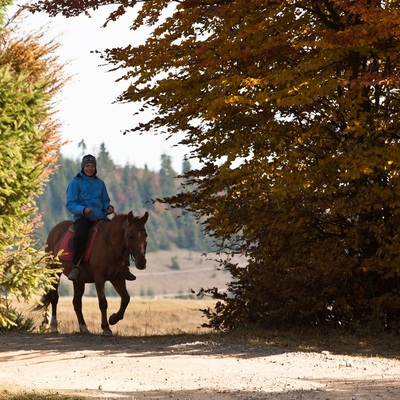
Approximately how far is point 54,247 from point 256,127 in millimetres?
4743

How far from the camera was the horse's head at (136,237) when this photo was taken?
14898 millimetres

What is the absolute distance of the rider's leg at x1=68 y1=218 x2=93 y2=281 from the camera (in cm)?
1586

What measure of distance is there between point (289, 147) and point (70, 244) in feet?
15.1

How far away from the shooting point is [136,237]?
14953 mm

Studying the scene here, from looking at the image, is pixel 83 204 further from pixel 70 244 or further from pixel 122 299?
pixel 122 299

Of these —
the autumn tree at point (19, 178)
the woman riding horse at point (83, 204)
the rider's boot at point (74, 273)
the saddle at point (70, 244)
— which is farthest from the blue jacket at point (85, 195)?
the autumn tree at point (19, 178)

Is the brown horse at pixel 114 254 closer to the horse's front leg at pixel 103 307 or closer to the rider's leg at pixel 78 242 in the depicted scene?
the horse's front leg at pixel 103 307

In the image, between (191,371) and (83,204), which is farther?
(83,204)

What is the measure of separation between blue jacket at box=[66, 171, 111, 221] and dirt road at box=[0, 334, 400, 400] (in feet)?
9.26

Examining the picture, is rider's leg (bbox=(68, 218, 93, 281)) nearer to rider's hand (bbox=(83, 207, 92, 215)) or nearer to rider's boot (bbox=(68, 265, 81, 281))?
rider's boot (bbox=(68, 265, 81, 281))

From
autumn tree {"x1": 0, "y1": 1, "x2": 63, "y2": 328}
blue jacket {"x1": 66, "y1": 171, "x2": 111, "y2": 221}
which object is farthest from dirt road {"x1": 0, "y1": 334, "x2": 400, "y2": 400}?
blue jacket {"x1": 66, "y1": 171, "x2": 111, "y2": 221}

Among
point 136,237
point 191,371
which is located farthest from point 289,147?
point 191,371

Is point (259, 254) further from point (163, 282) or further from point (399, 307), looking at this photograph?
point (163, 282)

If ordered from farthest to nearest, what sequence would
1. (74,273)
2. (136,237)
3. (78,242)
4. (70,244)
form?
1. (70,244)
2. (78,242)
3. (74,273)
4. (136,237)
